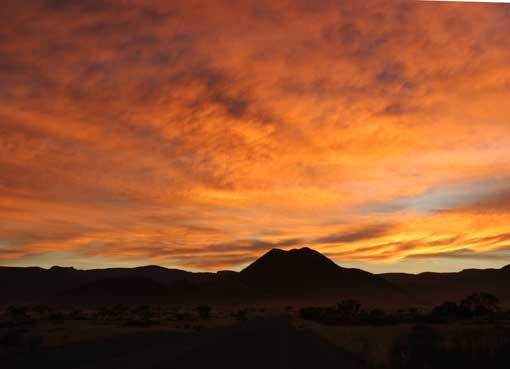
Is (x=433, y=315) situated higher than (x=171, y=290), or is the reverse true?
(x=171, y=290)

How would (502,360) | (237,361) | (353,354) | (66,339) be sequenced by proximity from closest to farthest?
(502,360)
(237,361)
(353,354)
(66,339)

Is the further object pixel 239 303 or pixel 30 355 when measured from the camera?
pixel 239 303

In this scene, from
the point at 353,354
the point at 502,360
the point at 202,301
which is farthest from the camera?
the point at 202,301

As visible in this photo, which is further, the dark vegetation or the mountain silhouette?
the mountain silhouette

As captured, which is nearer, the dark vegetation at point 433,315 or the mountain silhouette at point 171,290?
the dark vegetation at point 433,315

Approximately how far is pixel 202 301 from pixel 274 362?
151252 millimetres

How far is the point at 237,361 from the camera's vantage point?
18234 mm

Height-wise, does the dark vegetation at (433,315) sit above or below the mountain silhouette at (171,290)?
below

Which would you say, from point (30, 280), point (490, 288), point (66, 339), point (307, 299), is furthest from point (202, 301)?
point (66, 339)

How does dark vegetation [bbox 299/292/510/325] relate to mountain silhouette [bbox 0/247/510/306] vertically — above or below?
below

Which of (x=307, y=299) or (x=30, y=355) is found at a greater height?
(x=307, y=299)

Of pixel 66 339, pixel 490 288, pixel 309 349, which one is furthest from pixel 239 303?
pixel 309 349

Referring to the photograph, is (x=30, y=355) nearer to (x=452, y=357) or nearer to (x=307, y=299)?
(x=452, y=357)

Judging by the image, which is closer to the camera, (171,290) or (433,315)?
(433,315)
